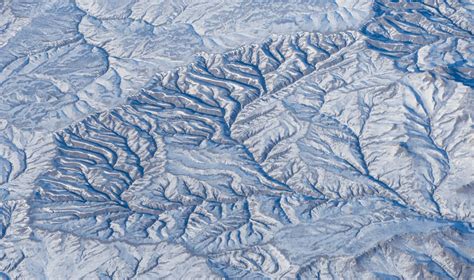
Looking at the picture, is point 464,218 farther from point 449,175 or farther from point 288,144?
point 288,144

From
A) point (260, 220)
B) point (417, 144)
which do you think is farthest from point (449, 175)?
point (260, 220)

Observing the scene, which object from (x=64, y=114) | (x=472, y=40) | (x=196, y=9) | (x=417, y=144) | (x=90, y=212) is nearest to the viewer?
(x=90, y=212)

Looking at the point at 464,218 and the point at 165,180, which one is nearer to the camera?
the point at 464,218

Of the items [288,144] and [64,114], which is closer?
[288,144]

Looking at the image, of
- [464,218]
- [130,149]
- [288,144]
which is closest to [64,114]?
[130,149]

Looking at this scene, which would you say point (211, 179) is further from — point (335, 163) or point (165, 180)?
point (335, 163)

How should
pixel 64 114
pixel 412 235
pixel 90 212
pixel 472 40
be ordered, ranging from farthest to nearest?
pixel 472 40, pixel 64 114, pixel 90 212, pixel 412 235
